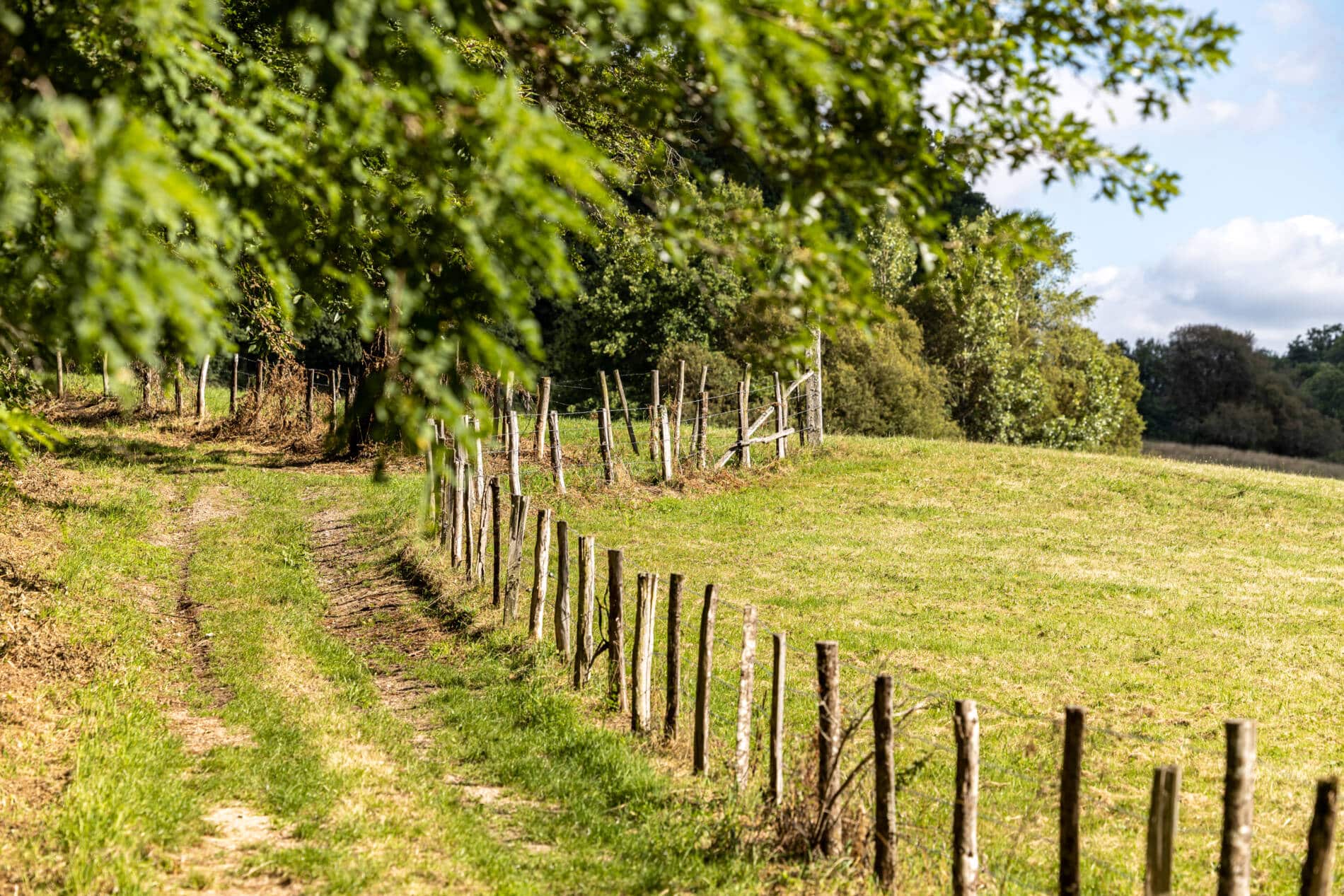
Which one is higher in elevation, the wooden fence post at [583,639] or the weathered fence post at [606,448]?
the weathered fence post at [606,448]

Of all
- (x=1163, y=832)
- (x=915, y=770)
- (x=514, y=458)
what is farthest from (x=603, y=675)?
(x=514, y=458)

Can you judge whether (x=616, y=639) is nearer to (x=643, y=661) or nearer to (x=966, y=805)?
(x=643, y=661)

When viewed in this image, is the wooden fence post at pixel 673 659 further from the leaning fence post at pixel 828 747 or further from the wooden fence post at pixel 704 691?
the leaning fence post at pixel 828 747

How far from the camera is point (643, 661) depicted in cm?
924

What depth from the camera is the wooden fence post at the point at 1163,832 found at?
5195 millimetres

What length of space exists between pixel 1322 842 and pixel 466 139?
17.4 ft

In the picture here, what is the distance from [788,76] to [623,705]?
21.2ft

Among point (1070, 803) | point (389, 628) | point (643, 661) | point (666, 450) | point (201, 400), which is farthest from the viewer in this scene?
point (201, 400)

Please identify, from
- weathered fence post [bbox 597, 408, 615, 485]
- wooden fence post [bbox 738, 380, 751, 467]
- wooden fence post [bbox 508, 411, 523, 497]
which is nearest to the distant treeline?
wooden fence post [bbox 738, 380, 751, 467]

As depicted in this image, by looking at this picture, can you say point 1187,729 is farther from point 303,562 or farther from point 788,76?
point 303,562

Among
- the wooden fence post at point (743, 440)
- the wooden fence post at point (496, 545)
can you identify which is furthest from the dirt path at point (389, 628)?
the wooden fence post at point (743, 440)

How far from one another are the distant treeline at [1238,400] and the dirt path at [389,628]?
56.8 m

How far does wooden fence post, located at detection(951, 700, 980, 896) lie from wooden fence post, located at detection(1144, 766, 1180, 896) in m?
1.01

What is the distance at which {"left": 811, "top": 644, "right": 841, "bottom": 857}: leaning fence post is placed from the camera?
671 cm
